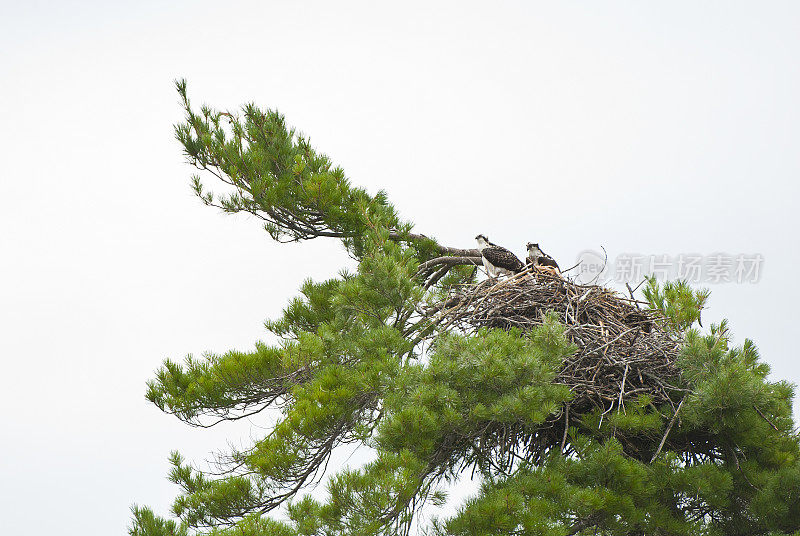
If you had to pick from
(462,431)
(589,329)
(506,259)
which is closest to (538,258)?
(506,259)

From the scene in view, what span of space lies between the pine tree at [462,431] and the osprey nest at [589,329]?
0.35ft

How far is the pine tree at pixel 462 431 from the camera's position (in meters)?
3.92

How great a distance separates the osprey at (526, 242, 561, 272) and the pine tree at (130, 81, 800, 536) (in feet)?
3.08

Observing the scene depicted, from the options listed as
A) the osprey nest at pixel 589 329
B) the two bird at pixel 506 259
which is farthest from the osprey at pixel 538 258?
the osprey nest at pixel 589 329

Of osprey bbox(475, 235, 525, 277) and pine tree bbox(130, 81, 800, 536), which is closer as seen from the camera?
pine tree bbox(130, 81, 800, 536)

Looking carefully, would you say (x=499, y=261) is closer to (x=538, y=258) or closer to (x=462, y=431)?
(x=538, y=258)

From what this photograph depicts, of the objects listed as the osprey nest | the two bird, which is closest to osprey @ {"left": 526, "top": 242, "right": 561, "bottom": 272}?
the two bird

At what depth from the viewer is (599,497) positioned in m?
4.18

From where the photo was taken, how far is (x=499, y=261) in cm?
601

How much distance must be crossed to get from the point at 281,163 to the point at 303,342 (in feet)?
6.13

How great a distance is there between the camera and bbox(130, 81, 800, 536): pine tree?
12.9 feet

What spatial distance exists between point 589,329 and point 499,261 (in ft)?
4.00

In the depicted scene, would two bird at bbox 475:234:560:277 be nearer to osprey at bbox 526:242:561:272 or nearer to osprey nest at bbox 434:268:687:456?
osprey at bbox 526:242:561:272

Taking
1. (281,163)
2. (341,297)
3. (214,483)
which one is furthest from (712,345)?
(281,163)
